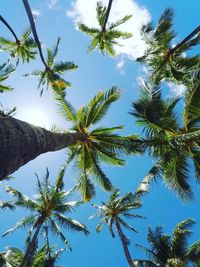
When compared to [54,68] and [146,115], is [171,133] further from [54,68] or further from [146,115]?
[54,68]

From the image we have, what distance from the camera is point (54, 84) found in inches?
503

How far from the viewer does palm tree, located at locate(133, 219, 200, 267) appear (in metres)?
20.8

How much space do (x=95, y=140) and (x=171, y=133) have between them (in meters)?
3.00

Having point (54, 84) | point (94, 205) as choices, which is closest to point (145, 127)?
point (54, 84)

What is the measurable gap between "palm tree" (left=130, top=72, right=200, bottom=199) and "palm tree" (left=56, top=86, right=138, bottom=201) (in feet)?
4.49

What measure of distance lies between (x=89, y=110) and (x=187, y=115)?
3756 millimetres

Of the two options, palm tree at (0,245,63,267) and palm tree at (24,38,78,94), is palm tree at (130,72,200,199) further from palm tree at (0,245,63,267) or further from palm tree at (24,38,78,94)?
palm tree at (0,245,63,267)

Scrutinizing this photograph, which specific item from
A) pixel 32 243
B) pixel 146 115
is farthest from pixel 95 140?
pixel 32 243

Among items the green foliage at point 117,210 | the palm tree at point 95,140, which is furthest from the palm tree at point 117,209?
the palm tree at point 95,140

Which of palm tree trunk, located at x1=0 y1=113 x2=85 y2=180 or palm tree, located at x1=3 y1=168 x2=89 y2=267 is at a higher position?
palm tree, located at x1=3 y1=168 x2=89 y2=267

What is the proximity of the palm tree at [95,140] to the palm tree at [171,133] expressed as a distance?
1.37 metres

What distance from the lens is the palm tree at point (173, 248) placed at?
2083 centimetres

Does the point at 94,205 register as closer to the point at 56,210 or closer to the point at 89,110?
the point at 56,210

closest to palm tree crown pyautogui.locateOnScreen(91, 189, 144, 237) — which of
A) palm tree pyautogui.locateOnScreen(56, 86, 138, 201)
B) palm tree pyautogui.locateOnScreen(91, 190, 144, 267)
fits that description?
palm tree pyautogui.locateOnScreen(91, 190, 144, 267)
